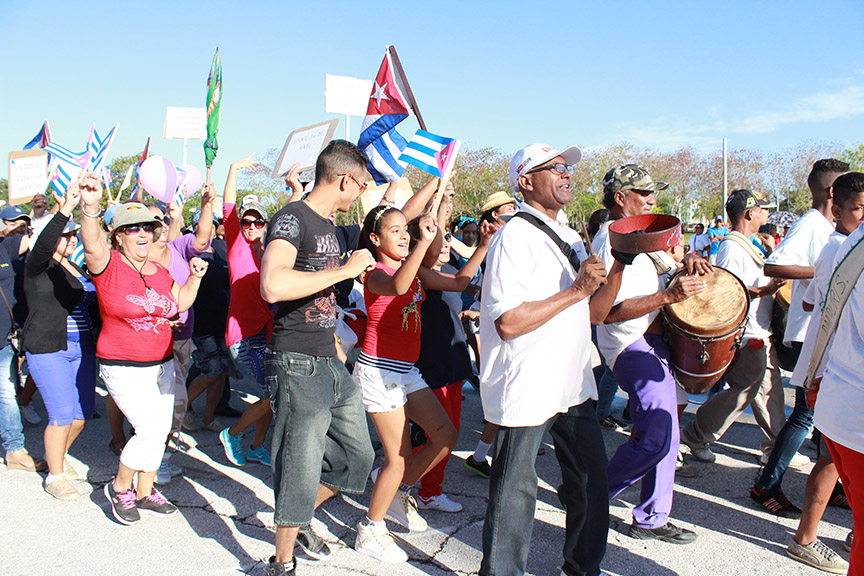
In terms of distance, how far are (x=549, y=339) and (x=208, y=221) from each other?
337 centimetres

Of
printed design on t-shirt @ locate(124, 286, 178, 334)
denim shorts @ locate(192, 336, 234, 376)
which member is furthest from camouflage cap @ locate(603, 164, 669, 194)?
denim shorts @ locate(192, 336, 234, 376)

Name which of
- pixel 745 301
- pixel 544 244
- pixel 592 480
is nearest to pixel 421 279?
pixel 544 244

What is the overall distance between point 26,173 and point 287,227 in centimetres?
398

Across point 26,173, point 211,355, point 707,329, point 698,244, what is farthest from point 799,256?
point 698,244

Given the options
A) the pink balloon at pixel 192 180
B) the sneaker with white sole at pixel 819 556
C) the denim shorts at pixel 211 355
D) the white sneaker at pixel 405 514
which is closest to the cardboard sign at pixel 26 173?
the pink balloon at pixel 192 180

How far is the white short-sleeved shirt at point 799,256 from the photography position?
14.2ft

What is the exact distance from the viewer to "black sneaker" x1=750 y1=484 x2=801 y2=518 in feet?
13.0

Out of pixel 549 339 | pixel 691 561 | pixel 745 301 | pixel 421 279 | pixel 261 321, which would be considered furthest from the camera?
pixel 261 321

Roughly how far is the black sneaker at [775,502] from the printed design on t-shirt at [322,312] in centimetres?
296

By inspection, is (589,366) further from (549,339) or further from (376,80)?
(376,80)

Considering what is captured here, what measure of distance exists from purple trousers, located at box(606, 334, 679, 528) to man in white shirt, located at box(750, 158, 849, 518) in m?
0.90

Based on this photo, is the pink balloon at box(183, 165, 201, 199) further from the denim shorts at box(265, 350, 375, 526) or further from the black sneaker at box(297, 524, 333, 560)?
the black sneaker at box(297, 524, 333, 560)

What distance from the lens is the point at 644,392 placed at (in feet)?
11.7

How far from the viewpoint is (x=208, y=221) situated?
515 centimetres
